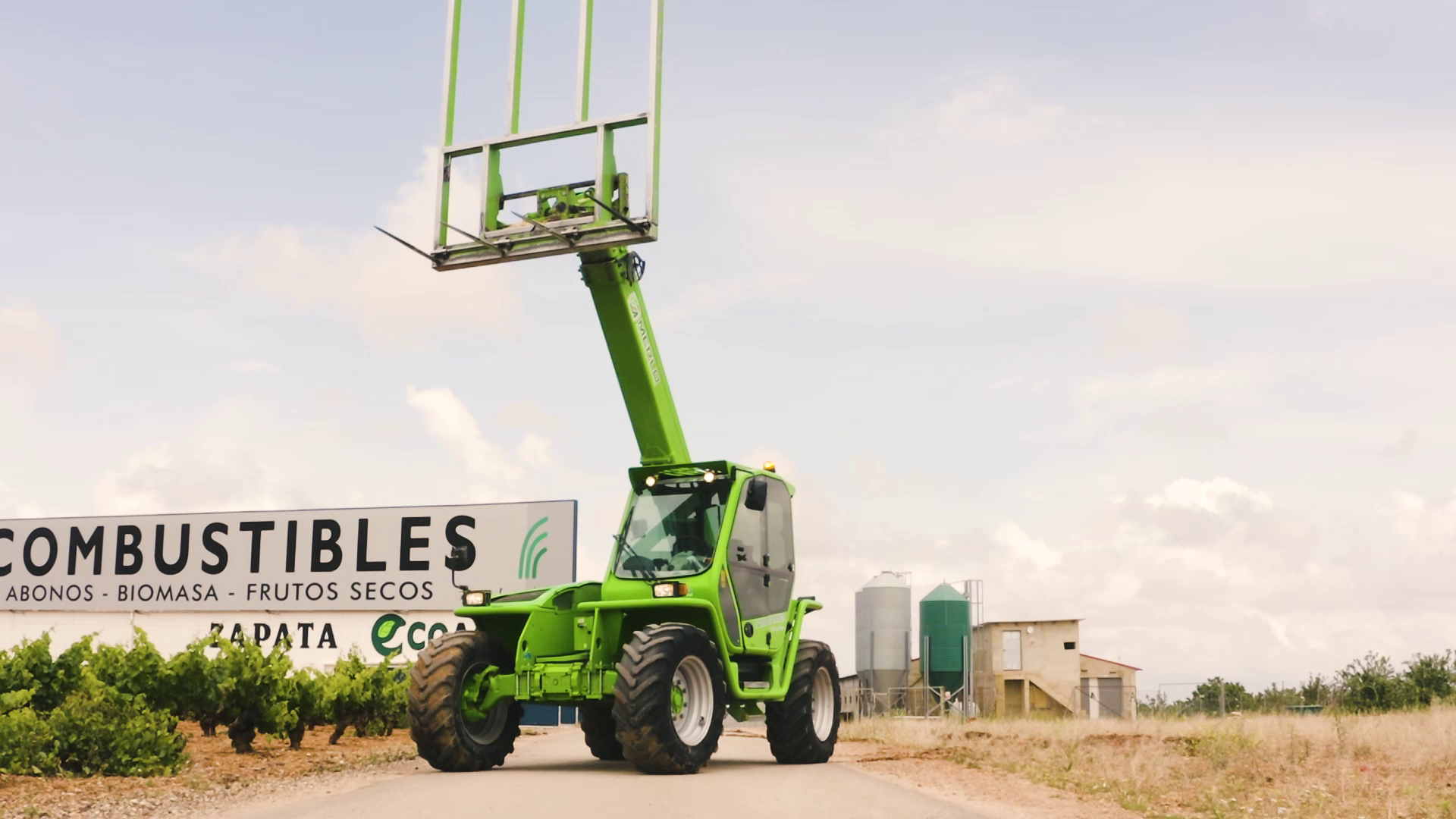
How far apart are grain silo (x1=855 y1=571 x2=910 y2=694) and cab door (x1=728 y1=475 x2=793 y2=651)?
26.2m

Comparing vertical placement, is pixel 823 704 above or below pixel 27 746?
above

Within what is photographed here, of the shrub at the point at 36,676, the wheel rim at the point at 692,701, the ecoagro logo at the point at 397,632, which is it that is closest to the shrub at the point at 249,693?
the shrub at the point at 36,676

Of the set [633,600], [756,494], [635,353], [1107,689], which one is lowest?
[1107,689]

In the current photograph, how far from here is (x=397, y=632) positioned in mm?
34656

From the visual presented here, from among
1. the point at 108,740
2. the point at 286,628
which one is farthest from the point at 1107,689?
the point at 108,740

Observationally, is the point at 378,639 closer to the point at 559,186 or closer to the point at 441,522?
the point at 441,522

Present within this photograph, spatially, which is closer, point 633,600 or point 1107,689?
point 633,600

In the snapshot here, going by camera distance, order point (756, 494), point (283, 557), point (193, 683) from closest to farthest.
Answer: point (756, 494) → point (193, 683) → point (283, 557)

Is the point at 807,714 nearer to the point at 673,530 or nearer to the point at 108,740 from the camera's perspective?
the point at 673,530

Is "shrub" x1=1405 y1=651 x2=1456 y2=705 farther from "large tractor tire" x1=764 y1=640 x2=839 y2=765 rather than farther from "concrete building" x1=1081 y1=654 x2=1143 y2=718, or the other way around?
"large tractor tire" x1=764 y1=640 x2=839 y2=765

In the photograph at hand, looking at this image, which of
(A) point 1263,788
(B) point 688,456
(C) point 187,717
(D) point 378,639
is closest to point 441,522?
(D) point 378,639

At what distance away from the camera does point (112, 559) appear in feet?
126

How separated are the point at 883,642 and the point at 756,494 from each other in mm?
27742

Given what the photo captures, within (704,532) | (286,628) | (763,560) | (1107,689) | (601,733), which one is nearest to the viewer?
(704,532)
